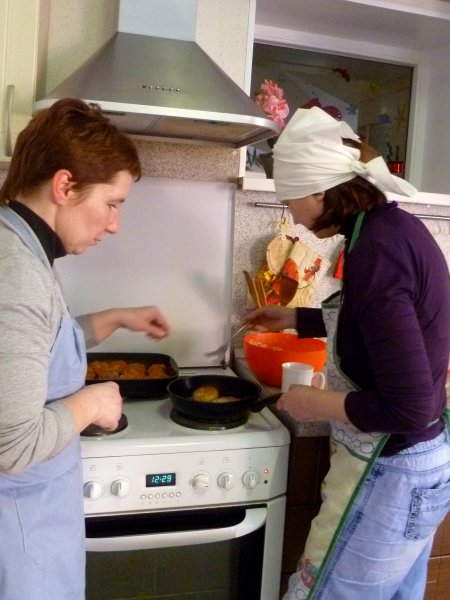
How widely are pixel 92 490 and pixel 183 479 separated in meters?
0.18

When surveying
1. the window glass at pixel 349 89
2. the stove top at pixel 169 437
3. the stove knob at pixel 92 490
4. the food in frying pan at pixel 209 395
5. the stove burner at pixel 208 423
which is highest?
the window glass at pixel 349 89

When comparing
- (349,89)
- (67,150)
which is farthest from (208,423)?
(349,89)

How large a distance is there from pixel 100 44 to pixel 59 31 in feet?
0.34

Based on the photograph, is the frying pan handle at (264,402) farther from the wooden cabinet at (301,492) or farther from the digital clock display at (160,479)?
the digital clock display at (160,479)

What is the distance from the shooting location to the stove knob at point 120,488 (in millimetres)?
1166

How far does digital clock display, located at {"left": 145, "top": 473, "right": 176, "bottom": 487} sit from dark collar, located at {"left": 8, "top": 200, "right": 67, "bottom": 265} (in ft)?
1.70

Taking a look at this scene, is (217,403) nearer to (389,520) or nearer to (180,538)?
(180,538)

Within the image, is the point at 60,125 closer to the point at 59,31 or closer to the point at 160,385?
the point at 160,385

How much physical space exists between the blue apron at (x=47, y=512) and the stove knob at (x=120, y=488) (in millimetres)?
191

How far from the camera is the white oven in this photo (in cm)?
118

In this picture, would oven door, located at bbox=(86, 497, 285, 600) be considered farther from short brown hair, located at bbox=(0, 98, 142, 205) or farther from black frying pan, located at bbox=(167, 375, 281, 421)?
short brown hair, located at bbox=(0, 98, 142, 205)

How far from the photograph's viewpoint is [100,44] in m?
1.56

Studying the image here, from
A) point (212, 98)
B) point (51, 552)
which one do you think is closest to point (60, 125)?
point (212, 98)

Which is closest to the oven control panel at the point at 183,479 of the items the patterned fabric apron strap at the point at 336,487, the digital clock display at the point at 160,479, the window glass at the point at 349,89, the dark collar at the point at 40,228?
the digital clock display at the point at 160,479
